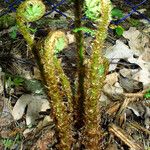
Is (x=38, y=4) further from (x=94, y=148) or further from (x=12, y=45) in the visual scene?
(x=12, y=45)

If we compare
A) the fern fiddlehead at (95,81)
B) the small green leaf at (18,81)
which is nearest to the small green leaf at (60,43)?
the fern fiddlehead at (95,81)

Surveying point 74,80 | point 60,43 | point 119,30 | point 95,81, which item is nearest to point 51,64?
point 60,43

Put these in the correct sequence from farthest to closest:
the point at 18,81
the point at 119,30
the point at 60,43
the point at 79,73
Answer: the point at 119,30, the point at 18,81, the point at 79,73, the point at 60,43

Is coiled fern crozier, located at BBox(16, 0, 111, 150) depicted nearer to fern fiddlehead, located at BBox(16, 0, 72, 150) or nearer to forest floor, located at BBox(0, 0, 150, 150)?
fern fiddlehead, located at BBox(16, 0, 72, 150)

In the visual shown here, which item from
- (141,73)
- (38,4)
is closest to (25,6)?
(38,4)

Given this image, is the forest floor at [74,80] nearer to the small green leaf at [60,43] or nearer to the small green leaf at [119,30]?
the small green leaf at [119,30]

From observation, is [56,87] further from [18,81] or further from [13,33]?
[13,33]
